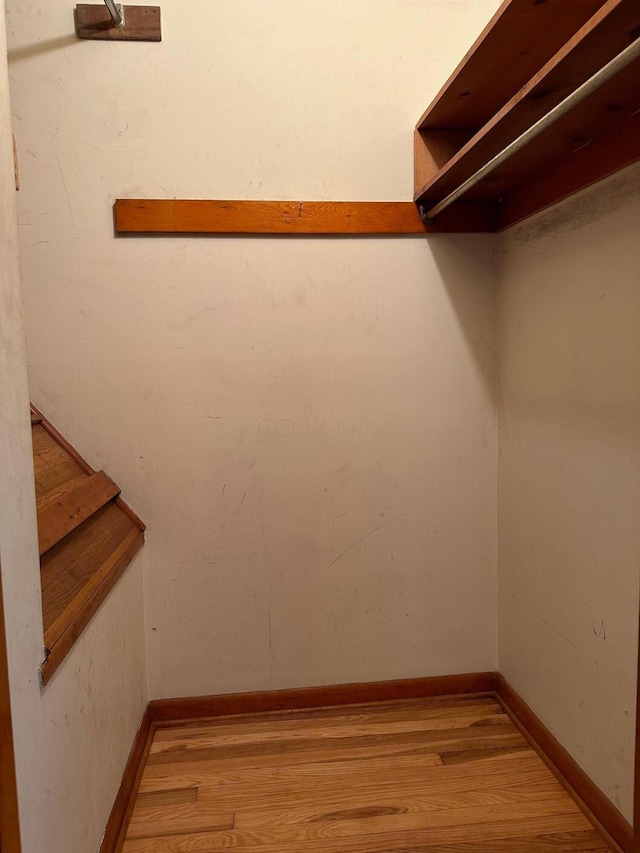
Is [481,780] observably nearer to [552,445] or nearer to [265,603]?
[265,603]

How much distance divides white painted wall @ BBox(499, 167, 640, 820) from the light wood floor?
0.21m

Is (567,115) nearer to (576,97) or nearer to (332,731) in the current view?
(576,97)

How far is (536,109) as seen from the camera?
1.33 metres

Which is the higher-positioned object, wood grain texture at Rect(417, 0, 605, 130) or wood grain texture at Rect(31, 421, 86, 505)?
wood grain texture at Rect(417, 0, 605, 130)

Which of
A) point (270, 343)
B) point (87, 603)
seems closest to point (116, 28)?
point (270, 343)

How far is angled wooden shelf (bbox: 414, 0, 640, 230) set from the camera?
3.64 ft

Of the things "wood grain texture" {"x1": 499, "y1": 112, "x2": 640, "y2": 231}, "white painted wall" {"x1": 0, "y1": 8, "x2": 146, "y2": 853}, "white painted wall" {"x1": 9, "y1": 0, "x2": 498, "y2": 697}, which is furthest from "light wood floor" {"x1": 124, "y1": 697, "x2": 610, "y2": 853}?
"wood grain texture" {"x1": 499, "y1": 112, "x2": 640, "y2": 231}

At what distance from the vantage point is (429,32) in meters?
1.96

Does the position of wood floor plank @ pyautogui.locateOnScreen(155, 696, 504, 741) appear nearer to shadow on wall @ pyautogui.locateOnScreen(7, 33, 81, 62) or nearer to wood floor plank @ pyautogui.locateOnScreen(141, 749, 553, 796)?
wood floor plank @ pyautogui.locateOnScreen(141, 749, 553, 796)

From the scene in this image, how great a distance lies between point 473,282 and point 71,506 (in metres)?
1.62

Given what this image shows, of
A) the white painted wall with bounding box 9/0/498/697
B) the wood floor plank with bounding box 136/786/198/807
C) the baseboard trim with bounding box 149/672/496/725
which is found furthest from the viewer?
the baseboard trim with bounding box 149/672/496/725

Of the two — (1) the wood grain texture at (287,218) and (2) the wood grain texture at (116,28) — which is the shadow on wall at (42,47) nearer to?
(2) the wood grain texture at (116,28)

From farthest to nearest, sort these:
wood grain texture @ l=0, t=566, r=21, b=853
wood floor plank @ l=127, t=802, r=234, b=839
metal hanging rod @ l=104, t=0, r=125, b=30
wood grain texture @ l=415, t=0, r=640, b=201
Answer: metal hanging rod @ l=104, t=0, r=125, b=30
wood floor plank @ l=127, t=802, r=234, b=839
wood grain texture @ l=415, t=0, r=640, b=201
wood grain texture @ l=0, t=566, r=21, b=853

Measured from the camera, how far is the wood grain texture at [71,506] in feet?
4.41
